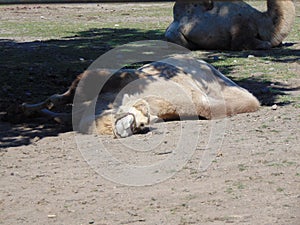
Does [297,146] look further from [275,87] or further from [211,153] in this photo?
[275,87]

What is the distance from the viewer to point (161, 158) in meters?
6.39

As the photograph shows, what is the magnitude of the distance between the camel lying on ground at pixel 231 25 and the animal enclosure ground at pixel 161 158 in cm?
110

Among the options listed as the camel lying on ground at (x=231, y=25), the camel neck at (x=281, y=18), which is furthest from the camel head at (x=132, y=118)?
the camel neck at (x=281, y=18)

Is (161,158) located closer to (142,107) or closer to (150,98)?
(142,107)

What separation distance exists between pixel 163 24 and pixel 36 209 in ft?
37.9

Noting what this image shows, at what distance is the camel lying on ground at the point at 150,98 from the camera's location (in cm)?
717

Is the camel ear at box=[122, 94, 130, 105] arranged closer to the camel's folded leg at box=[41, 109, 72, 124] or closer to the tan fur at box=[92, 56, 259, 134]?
→ the tan fur at box=[92, 56, 259, 134]

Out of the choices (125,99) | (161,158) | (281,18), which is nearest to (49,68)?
(125,99)

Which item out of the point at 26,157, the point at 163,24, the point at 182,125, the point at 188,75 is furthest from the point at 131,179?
the point at 163,24

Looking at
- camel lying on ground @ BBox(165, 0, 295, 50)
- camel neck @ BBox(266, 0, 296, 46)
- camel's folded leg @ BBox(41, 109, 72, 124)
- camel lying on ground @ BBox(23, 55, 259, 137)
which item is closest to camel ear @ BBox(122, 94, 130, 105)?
camel lying on ground @ BBox(23, 55, 259, 137)

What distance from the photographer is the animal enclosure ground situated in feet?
16.6

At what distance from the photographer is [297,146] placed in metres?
6.55

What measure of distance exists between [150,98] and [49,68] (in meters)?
3.44

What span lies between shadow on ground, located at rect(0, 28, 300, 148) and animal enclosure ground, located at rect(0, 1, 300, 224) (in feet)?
0.05
